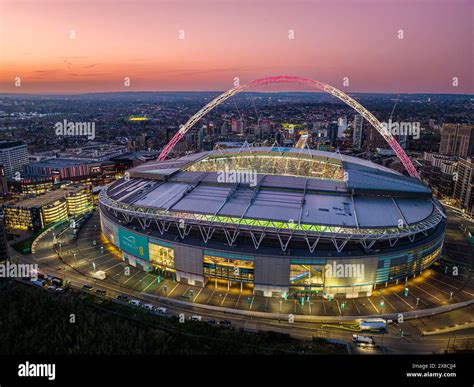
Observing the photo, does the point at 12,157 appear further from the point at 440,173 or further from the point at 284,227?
the point at 440,173

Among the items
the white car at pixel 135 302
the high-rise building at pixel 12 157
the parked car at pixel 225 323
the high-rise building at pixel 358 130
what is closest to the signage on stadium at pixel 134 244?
the white car at pixel 135 302

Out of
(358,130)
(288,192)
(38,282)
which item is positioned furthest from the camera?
(358,130)

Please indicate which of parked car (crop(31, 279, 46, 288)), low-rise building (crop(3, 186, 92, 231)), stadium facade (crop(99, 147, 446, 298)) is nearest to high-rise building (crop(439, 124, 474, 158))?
stadium facade (crop(99, 147, 446, 298))

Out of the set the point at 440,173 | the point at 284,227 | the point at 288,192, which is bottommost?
the point at 440,173

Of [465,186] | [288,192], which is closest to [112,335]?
[288,192]

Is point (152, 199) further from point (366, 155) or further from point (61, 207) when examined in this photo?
point (366, 155)

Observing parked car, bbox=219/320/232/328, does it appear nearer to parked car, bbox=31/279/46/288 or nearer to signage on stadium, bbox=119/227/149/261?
signage on stadium, bbox=119/227/149/261
